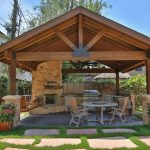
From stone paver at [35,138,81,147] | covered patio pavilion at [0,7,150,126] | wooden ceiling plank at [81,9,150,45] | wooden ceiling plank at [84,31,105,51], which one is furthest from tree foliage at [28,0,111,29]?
stone paver at [35,138,81,147]

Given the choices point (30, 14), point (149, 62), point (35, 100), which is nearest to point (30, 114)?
point (35, 100)

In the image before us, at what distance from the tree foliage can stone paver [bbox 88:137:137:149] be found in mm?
19568

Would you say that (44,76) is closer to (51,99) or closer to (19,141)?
(51,99)

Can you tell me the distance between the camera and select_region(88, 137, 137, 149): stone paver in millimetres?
7203

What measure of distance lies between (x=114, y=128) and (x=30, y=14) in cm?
2027

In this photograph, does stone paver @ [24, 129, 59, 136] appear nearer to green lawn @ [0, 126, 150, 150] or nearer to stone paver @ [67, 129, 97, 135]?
green lawn @ [0, 126, 150, 150]

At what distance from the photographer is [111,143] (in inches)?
295

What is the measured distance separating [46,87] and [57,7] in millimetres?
12638

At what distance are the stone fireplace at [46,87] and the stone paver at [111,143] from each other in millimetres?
7867

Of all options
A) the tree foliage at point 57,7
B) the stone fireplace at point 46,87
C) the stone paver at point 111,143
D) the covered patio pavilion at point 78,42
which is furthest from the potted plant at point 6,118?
the tree foliage at point 57,7

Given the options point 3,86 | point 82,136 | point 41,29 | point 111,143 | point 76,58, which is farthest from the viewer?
point 3,86

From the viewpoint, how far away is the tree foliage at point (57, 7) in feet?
86.8

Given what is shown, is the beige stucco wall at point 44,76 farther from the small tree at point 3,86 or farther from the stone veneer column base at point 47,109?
the small tree at point 3,86

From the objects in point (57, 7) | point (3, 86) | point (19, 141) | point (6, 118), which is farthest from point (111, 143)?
point (57, 7)
